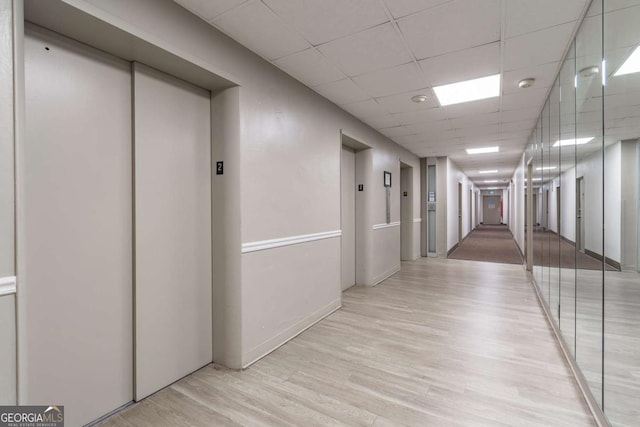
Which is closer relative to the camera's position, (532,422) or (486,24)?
(532,422)

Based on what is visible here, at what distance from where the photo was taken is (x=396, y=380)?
2348mm

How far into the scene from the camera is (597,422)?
1851mm

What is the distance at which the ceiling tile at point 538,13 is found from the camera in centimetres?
202

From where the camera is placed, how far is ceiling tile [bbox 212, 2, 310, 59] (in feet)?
7.02

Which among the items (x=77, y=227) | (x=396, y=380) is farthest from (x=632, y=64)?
(x=77, y=227)

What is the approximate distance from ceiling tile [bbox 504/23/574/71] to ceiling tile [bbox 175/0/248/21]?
2282 millimetres

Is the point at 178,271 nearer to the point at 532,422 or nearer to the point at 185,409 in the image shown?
the point at 185,409

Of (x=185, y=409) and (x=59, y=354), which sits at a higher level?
(x=59, y=354)

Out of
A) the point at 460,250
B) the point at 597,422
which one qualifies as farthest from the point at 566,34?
the point at 460,250

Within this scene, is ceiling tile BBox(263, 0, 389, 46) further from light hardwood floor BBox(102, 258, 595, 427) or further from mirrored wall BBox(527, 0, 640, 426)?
light hardwood floor BBox(102, 258, 595, 427)

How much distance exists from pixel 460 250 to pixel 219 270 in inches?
350

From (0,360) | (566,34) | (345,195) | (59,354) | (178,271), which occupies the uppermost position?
(566,34)

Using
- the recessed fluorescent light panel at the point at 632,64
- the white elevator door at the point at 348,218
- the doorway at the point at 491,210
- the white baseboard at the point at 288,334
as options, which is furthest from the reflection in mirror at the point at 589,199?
the doorway at the point at 491,210

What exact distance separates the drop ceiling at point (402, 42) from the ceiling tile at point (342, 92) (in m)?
0.01
